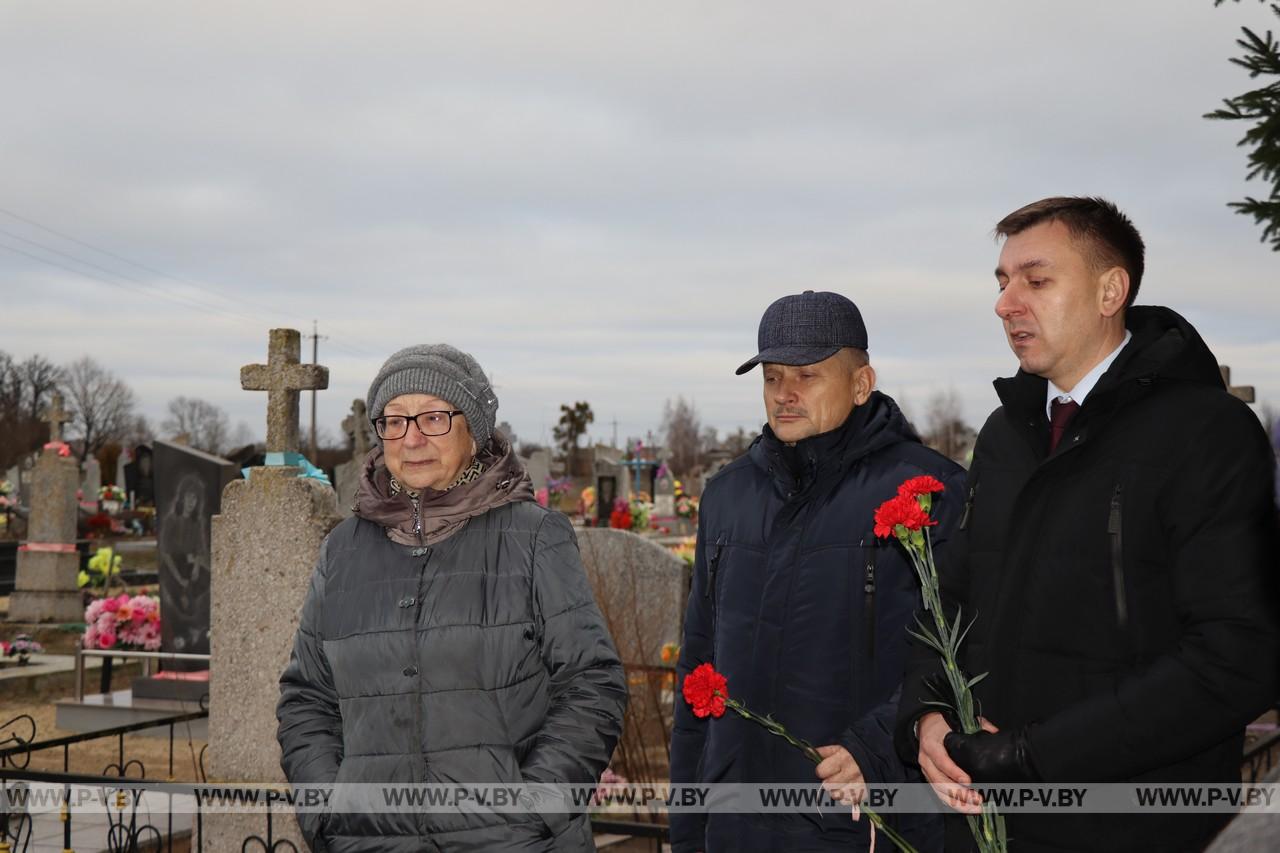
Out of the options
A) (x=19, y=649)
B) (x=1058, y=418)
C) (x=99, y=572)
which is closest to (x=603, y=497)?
(x=99, y=572)

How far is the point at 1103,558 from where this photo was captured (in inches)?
87.0

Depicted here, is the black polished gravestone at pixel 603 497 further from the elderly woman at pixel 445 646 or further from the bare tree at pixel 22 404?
the bare tree at pixel 22 404

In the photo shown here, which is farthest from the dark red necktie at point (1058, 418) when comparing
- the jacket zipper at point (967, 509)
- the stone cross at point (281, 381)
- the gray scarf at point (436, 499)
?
the stone cross at point (281, 381)

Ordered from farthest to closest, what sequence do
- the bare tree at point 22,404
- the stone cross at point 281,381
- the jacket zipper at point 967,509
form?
the bare tree at point 22,404, the stone cross at point 281,381, the jacket zipper at point 967,509

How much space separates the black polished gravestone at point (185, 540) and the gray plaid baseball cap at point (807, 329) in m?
8.26

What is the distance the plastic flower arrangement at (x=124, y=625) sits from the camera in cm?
1103

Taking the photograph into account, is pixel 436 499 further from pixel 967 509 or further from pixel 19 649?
pixel 19 649

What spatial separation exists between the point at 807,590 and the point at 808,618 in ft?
0.23

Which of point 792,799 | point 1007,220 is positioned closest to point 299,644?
point 792,799

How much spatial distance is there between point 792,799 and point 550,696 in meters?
0.65

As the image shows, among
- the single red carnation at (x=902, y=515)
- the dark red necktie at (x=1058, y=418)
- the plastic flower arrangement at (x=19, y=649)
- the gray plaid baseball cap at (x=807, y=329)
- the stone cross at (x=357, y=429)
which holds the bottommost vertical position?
the plastic flower arrangement at (x=19, y=649)

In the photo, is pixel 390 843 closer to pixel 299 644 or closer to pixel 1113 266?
pixel 299 644

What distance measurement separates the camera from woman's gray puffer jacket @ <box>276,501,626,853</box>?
2670 millimetres

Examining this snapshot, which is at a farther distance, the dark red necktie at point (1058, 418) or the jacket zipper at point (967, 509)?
the jacket zipper at point (967, 509)
